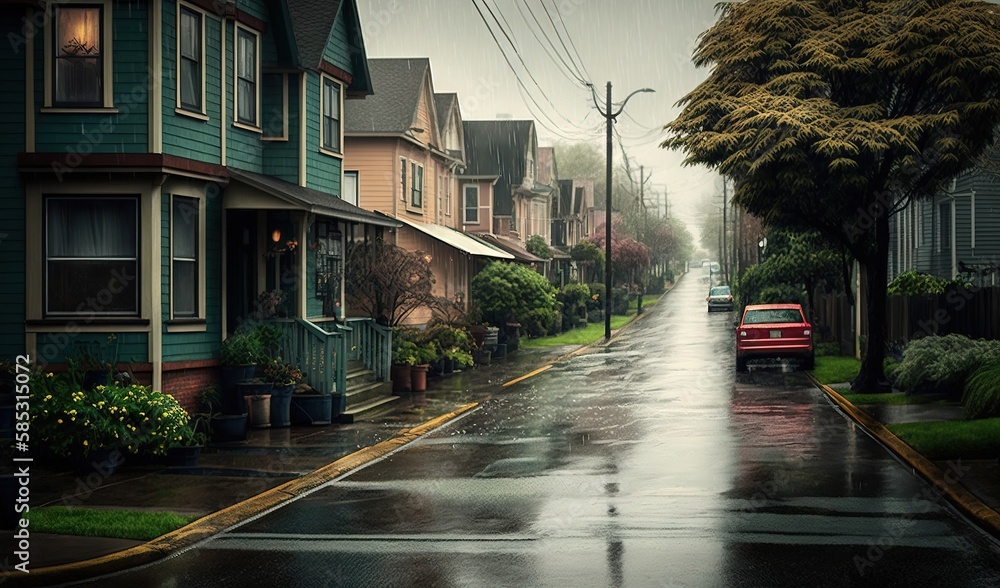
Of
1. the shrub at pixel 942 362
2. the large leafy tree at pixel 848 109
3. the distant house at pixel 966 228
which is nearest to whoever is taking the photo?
the shrub at pixel 942 362

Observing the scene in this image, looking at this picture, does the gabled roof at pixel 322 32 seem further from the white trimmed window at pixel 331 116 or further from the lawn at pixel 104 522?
the lawn at pixel 104 522

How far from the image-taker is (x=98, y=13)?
57.7 feet

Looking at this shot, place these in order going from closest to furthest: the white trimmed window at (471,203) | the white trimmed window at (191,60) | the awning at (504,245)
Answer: the white trimmed window at (191,60) → the awning at (504,245) → the white trimmed window at (471,203)

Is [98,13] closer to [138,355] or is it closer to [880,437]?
[138,355]

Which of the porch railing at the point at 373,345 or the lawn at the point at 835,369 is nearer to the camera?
the porch railing at the point at 373,345

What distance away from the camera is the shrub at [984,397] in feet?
54.1

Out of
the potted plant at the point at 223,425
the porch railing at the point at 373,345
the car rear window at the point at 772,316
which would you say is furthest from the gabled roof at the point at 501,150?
the potted plant at the point at 223,425

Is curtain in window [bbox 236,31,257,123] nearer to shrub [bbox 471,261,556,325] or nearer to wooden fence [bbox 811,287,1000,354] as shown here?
wooden fence [bbox 811,287,1000,354]

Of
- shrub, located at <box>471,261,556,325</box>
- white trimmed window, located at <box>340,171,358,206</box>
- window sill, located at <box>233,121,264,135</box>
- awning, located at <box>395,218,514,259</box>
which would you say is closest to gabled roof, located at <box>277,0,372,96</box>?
window sill, located at <box>233,121,264,135</box>

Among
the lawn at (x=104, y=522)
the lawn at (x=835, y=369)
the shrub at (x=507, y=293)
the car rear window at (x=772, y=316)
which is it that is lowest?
the lawn at (x=104, y=522)

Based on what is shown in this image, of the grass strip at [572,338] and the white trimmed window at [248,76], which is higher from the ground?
the white trimmed window at [248,76]

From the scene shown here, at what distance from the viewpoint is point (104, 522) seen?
1088 centimetres

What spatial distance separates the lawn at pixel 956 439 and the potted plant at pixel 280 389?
385 inches

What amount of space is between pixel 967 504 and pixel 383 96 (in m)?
31.7
